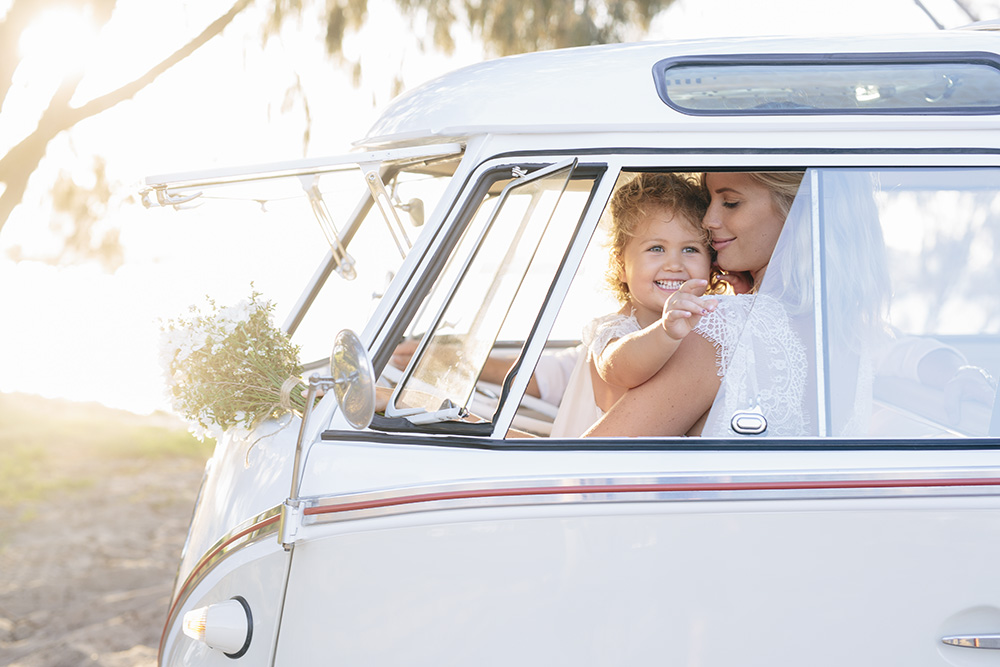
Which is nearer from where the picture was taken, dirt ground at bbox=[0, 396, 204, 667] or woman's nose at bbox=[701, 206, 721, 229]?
woman's nose at bbox=[701, 206, 721, 229]

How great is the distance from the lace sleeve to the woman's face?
0.31m

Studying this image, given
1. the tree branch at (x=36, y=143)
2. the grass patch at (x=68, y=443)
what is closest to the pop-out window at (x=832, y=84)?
the tree branch at (x=36, y=143)

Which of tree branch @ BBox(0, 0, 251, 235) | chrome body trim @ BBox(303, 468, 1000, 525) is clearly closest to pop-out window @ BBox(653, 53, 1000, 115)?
chrome body trim @ BBox(303, 468, 1000, 525)

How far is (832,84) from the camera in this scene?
2225 millimetres

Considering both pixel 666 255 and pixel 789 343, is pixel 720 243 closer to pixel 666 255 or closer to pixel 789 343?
pixel 666 255

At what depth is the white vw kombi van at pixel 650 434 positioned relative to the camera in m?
2.01

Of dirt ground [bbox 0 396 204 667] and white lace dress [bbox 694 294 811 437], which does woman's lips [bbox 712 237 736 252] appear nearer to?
white lace dress [bbox 694 294 811 437]

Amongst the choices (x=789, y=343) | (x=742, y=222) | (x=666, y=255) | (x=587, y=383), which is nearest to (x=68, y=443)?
(x=587, y=383)

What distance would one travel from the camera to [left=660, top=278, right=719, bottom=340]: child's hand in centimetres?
212

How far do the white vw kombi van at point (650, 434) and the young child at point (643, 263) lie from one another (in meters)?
0.16

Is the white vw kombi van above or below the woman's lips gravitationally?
below

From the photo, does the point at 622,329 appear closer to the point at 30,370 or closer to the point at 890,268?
the point at 890,268

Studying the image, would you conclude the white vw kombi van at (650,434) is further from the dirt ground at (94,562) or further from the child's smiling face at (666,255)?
the dirt ground at (94,562)

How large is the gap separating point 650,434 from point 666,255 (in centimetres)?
55
